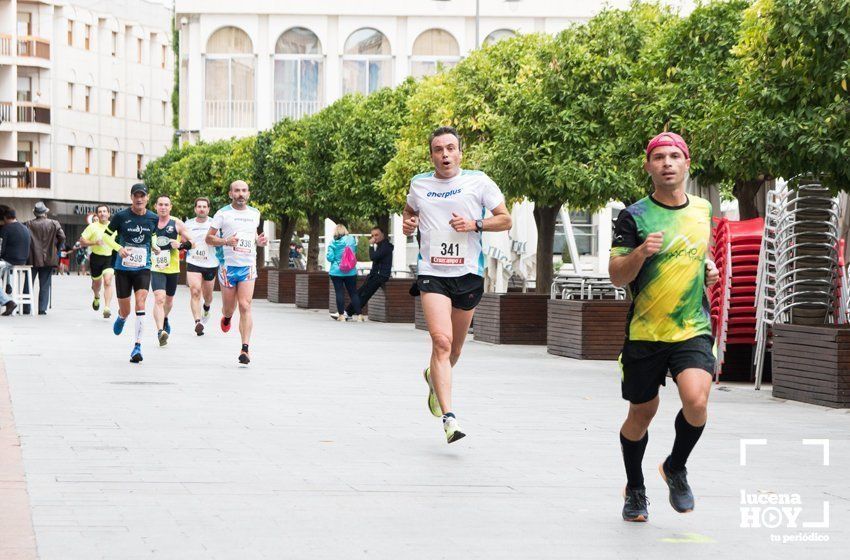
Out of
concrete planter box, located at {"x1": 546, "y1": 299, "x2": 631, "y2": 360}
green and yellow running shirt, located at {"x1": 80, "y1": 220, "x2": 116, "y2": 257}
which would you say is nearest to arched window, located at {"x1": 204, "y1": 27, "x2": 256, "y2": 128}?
green and yellow running shirt, located at {"x1": 80, "y1": 220, "x2": 116, "y2": 257}

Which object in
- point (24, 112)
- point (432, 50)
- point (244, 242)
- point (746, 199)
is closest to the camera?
point (244, 242)

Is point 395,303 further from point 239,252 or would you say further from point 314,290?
point 239,252

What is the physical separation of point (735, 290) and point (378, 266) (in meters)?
14.3

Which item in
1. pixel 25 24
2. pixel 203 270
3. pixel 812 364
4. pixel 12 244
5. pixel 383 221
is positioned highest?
pixel 25 24

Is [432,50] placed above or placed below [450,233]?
above

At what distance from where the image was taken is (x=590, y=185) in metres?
20.5

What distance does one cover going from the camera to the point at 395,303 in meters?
30.5

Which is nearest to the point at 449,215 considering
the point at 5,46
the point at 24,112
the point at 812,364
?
the point at 812,364

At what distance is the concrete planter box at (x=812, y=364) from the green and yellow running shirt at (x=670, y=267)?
6.36 m

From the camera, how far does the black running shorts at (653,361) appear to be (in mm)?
7188

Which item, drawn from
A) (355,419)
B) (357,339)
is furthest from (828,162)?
(357,339)

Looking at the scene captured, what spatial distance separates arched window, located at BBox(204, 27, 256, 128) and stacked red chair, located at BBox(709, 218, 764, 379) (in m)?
48.9

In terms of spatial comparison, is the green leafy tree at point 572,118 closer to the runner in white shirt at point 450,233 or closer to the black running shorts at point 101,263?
the black running shorts at point 101,263

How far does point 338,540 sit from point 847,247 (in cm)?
1118
